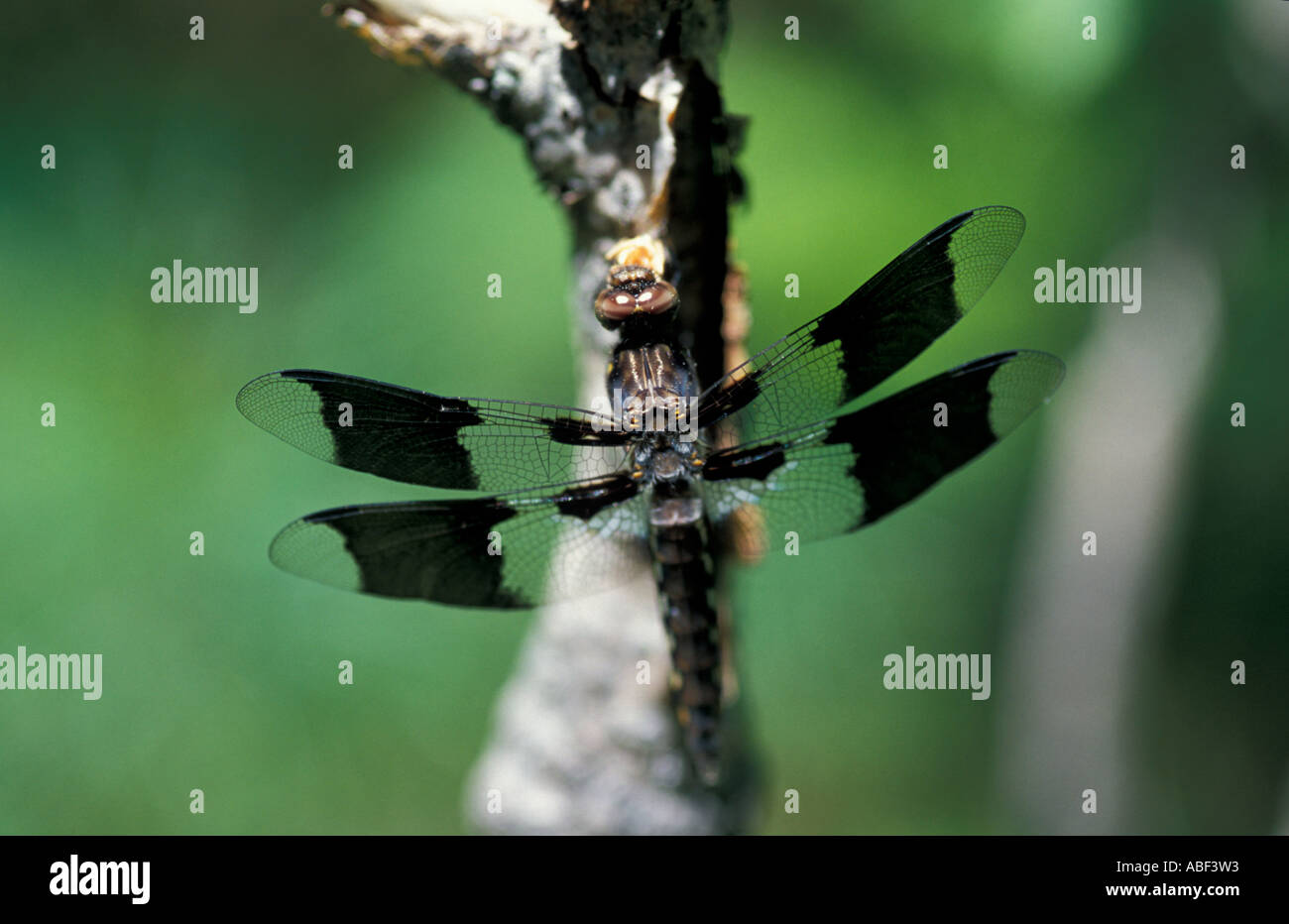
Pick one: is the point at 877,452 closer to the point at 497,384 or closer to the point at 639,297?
the point at 639,297

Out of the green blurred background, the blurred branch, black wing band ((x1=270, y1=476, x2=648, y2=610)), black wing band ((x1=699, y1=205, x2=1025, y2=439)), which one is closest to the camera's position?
the blurred branch

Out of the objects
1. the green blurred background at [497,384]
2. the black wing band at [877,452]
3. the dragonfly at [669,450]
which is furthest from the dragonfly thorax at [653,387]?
the green blurred background at [497,384]

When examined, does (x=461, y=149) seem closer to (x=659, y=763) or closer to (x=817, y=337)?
(x=817, y=337)

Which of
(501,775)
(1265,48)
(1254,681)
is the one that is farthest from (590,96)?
(1254,681)

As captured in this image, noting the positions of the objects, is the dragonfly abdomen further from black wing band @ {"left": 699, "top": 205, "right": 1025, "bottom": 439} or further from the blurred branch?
black wing band @ {"left": 699, "top": 205, "right": 1025, "bottom": 439}

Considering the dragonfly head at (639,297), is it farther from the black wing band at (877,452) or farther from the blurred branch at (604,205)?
the black wing band at (877,452)

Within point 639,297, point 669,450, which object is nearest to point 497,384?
point 669,450

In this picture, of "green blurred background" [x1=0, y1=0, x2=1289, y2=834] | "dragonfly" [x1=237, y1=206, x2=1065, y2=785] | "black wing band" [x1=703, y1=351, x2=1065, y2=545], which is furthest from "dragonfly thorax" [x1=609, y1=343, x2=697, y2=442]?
"green blurred background" [x1=0, y1=0, x2=1289, y2=834]
